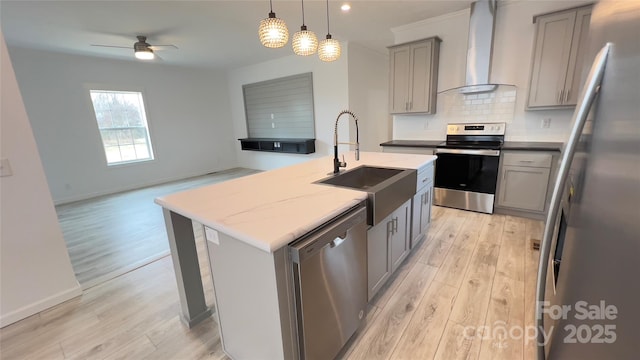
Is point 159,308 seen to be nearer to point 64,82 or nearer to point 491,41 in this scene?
point 491,41

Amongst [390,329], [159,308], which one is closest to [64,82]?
[159,308]

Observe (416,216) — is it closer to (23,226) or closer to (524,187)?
(524,187)

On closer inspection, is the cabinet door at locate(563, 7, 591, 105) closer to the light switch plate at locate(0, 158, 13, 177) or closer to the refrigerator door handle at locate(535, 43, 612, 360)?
the refrigerator door handle at locate(535, 43, 612, 360)

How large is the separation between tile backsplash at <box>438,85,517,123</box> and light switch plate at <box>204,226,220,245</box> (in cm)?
377

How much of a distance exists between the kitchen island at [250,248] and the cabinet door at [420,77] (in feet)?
9.23

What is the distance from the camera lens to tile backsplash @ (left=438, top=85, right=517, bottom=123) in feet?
11.4

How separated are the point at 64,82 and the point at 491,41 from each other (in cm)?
688

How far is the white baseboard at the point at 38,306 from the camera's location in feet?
6.26

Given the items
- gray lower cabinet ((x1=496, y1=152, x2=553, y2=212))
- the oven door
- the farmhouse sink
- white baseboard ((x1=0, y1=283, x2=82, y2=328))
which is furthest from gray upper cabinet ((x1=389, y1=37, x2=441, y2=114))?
white baseboard ((x1=0, y1=283, x2=82, y2=328))

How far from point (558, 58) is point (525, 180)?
4.55 ft

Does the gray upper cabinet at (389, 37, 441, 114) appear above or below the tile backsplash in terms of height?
above

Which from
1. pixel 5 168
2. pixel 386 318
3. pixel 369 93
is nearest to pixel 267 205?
pixel 386 318

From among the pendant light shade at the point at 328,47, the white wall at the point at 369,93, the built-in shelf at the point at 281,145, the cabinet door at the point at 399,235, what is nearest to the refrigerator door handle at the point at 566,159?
the cabinet door at the point at 399,235

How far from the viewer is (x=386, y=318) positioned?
1804mm
